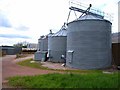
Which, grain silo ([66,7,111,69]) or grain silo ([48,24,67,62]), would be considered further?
grain silo ([48,24,67,62])

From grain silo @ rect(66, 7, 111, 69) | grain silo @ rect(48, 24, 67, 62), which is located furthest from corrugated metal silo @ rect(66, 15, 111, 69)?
grain silo @ rect(48, 24, 67, 62)

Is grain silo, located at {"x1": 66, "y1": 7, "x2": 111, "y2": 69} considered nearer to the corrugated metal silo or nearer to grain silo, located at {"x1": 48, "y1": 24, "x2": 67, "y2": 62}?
the corrugated metal silo

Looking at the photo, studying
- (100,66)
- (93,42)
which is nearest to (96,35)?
(93,42)

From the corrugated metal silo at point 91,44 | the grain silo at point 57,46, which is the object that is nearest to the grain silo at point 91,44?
the corrugated metal silo at point 91,44

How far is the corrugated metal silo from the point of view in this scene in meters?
22.7

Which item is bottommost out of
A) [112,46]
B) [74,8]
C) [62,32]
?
[112,46]

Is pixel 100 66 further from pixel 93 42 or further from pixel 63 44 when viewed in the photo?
pixel 63 44

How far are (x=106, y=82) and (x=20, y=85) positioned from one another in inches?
193

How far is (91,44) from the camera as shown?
22.8m

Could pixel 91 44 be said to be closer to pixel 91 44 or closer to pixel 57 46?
pixel 91 44

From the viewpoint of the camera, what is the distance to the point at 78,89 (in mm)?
9922

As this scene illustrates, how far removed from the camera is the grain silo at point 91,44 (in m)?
22.7

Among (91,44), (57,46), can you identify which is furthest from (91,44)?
(57,46)

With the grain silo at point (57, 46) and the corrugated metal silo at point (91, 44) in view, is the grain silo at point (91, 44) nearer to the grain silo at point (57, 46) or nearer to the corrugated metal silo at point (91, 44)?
the corrugated metal silo at point (91, 44)
